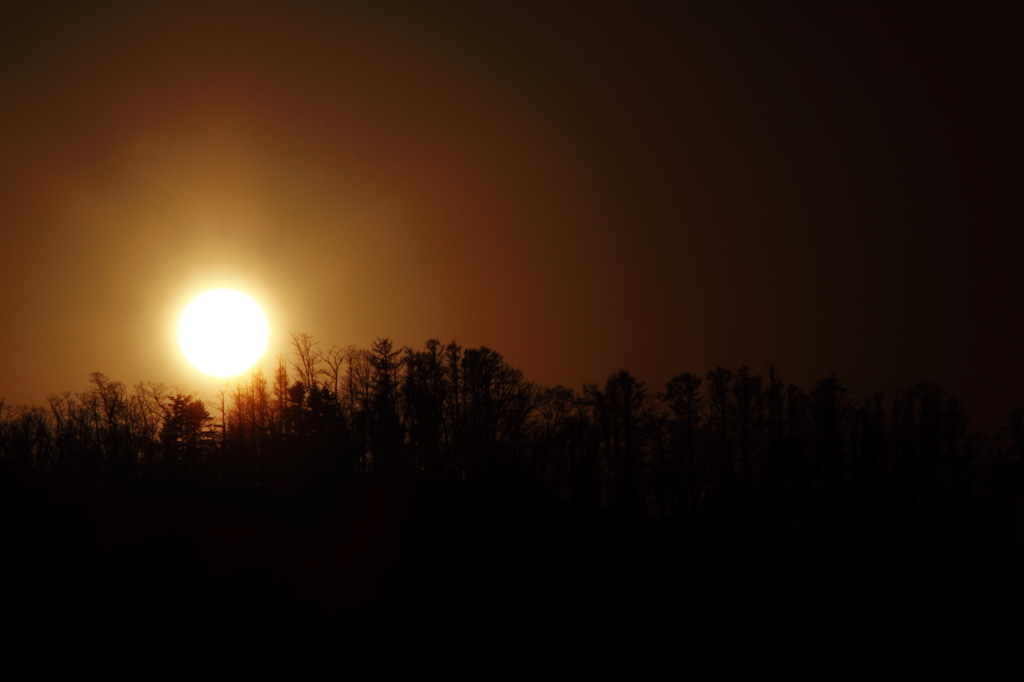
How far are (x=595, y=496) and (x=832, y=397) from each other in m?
45.5

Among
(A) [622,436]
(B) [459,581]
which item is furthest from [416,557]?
(A) [622,436]

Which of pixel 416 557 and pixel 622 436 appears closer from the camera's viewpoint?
pixel 416 557

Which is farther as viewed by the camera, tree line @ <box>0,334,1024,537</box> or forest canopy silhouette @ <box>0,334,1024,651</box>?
tree line @ <box>0,334,1024,537</box>

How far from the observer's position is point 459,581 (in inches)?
529

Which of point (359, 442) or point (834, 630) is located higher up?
point (359, 442)

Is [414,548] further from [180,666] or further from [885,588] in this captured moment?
[885,588]

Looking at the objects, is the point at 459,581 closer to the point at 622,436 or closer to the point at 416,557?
the point at 416,557

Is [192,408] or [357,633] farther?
[192,408]

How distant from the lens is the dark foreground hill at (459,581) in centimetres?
1139

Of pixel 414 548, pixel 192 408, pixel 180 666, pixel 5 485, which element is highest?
pixel 192 408

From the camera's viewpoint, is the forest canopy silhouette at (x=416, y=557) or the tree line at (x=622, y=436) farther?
the tree line at (x=622, y=436)

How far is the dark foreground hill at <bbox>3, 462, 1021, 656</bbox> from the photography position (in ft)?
37.4

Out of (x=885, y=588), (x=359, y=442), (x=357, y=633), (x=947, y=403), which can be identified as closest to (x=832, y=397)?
(x=947, y=403)

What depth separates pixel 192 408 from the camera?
51.1 meters
